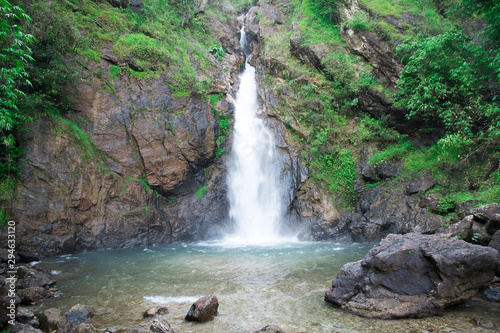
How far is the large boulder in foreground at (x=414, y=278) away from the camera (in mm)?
5230

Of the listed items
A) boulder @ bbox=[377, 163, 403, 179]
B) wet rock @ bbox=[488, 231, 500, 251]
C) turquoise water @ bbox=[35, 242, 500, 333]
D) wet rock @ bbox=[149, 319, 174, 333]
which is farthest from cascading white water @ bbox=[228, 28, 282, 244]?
wet rock @ bbox=[149, 319, 174, 333]

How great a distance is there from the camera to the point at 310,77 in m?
19.3

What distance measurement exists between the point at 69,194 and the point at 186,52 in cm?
1199

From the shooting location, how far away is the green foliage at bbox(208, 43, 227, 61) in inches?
835

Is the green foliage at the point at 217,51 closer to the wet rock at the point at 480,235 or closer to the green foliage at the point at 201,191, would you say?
the green foliage at the point at 201,191

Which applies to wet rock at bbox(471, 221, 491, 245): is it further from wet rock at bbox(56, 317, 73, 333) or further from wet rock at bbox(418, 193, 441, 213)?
wet rock at bbox(56, 317, 73, 333)

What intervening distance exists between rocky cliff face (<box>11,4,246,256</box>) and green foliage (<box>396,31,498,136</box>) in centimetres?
1087

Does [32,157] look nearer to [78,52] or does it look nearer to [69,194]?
[69,194]

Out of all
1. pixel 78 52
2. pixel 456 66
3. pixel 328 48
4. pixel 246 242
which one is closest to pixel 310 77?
pixel 328 48

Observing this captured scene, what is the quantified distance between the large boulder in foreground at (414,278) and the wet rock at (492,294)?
60 centimetres

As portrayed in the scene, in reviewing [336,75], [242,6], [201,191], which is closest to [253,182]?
[201,191]

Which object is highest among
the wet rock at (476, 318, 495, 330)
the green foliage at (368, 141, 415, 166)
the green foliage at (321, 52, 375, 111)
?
the green foliage at (321, 52, 375, 111)

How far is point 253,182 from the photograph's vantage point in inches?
678

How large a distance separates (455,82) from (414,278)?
11301 millimetres
